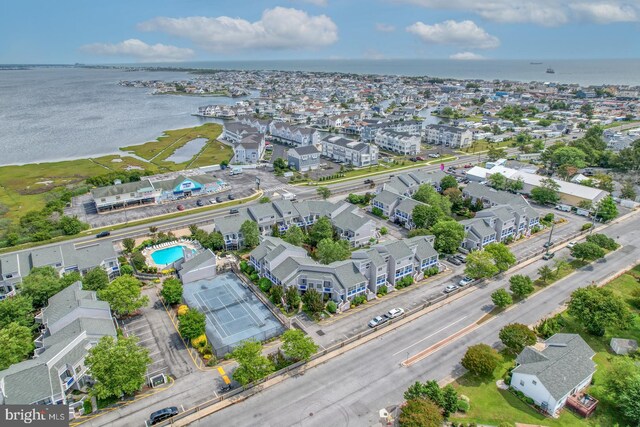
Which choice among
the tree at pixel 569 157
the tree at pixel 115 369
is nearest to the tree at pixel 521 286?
the tree at pixel 115 369

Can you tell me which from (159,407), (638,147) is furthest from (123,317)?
(638,147)

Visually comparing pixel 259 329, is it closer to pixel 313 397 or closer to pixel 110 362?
pixel 313 397

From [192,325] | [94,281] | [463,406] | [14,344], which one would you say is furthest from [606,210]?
[14,344]

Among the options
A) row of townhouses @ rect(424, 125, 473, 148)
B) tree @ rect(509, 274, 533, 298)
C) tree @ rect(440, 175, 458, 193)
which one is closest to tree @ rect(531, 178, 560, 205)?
tree @ rect(440, 175, 458, 193)

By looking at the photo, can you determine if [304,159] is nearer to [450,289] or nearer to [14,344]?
[450,289]

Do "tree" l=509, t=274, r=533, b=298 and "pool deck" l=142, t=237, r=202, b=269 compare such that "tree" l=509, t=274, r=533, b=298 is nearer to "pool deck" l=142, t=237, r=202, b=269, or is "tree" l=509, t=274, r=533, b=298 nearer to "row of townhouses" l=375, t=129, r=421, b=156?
"pool deck" l=142, t=237, r=202, b=269
